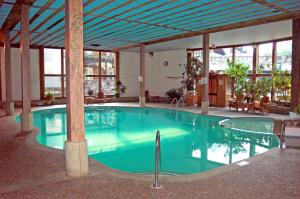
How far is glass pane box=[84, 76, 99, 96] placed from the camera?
49.3 ft

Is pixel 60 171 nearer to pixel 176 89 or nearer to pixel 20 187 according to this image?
pixel 20 187

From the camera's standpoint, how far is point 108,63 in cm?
1586

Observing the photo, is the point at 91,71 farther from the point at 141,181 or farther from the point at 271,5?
the point at 141,181

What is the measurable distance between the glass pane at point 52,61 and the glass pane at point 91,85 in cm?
167

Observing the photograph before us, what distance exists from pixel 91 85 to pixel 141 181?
1243cm

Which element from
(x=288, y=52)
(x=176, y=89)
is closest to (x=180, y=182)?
(x=288, y=52)

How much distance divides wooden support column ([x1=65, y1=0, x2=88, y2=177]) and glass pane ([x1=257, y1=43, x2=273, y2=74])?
1025 cm

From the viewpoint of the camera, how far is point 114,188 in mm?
3158

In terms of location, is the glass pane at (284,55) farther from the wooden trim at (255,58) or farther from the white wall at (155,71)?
the white wall at (155,71)

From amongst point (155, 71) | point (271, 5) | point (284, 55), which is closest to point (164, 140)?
point (271, 5)

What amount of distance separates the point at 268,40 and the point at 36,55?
11.2m

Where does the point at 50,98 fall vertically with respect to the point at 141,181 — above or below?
above

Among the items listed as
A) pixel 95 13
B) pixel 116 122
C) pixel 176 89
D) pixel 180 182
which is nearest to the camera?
pixel 180 182

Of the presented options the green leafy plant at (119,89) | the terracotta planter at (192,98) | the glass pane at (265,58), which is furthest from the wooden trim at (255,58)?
the green leafy plant at (119,89)
